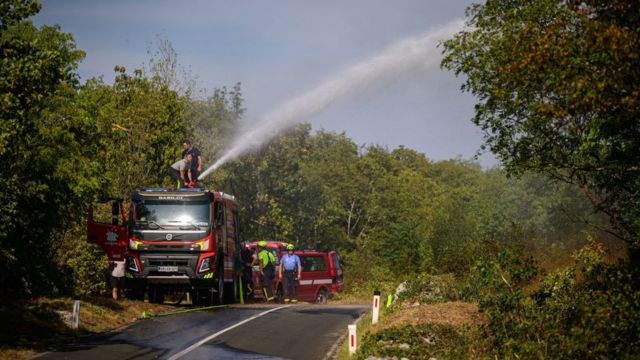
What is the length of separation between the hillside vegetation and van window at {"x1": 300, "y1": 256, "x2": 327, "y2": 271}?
245 centimetres

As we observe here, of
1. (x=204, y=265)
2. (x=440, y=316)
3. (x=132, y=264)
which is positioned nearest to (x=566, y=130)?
(x=440, y=316)

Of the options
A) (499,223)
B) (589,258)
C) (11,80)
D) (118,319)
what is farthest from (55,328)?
(499,223)

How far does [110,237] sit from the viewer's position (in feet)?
90.0

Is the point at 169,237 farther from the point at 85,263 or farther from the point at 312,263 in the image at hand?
Result: the point at 312,263

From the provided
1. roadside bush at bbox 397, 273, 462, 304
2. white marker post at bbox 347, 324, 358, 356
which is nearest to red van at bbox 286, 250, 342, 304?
roadside bush at bbox 397, 273, 462, 304

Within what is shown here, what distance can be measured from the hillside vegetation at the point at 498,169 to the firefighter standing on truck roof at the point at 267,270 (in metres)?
4.68

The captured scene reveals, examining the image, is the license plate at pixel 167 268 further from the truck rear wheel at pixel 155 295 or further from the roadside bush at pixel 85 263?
the roadside bush at pixel 85 263

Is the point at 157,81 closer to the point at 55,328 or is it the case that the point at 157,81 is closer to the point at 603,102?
the point at 55,328

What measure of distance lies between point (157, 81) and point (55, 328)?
1106 inches

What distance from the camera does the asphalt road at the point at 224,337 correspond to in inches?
677

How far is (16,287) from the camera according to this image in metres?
23.4

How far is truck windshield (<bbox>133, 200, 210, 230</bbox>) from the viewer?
88.7 feet

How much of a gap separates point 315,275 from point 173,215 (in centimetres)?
1357

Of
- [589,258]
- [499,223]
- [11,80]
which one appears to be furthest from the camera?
[499,223]
